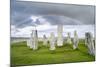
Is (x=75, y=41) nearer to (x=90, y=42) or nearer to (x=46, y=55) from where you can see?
(x=90, y=42)

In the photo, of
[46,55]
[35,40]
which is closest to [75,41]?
[46,55]

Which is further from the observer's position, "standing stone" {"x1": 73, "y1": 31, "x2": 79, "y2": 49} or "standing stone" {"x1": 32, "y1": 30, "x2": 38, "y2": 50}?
"standing stone" {"x1": 73, "y1": 31, "x2": 79, "y2": 49}

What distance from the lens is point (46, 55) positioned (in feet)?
6.77

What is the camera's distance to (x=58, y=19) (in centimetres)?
212

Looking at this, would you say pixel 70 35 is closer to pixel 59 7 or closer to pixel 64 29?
pixel 64 29

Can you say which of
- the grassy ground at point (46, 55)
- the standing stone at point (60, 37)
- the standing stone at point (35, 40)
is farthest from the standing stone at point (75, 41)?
the standing stone at point (35, 40)

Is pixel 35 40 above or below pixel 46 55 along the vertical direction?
above

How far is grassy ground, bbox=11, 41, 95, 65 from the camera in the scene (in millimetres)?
1953

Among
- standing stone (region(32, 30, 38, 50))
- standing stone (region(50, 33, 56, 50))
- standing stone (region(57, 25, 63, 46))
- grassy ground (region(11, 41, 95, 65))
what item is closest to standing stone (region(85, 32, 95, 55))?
grassy ground (region(11, 41, 95, 65))

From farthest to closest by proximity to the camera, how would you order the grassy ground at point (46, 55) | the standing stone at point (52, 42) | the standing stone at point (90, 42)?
the standing stone at point (90, 42) < the standing stone at point (52, 42) < the grassy ground at point (46, 55)

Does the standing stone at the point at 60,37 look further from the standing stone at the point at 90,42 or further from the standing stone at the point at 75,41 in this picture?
the standing stone at the point at 90,42

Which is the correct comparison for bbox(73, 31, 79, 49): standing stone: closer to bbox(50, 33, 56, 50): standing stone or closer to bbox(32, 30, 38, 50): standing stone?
bbox(50, 33, 56, 50): standing stone

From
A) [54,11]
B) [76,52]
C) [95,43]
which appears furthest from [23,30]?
[95,43]

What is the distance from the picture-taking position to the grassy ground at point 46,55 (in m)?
1.95
